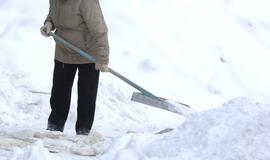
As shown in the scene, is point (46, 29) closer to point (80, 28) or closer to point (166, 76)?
point (80, 28)

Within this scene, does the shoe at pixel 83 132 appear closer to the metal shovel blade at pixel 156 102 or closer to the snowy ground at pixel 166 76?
the snowy ground at pixel 166 76

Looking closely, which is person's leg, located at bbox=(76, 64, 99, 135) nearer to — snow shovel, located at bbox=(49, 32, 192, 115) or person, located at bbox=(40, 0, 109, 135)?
person, located at bbox=(40, 0, 109, 135)

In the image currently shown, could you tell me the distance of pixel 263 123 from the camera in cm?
389

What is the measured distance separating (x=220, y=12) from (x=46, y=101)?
5.05 meters

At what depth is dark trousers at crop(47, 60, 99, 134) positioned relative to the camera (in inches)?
207

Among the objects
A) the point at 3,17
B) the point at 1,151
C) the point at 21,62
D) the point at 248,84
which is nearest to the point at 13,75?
the point at 21,62

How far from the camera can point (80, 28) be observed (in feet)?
16.8

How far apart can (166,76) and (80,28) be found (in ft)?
13.5

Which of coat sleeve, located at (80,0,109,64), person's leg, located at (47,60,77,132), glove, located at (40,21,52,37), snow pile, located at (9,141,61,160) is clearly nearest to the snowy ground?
snow pile, located at (9,141,61,160)

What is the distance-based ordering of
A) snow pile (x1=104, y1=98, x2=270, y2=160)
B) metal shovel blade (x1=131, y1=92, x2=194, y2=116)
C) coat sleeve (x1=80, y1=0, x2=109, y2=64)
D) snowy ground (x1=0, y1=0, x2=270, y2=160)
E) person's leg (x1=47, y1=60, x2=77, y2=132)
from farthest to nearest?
metal shovel blade (x1=131, y1=92, x2=194, y2=116), person's leg (x1=47, y1=60, x2=77, y2=132), coat sleeve (x1=80, y1=0, x2=109, y2=64), snowy ground (x1=0, y1=0, x2=270, y2=160), snow pile (x1=104, y1=98, x2=270, y2=160)

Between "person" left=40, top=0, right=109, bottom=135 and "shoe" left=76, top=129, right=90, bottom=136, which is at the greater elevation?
"person" left=40, top=0, right=109, bottom=135

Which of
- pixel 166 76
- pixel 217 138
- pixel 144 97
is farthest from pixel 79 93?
pixel 166 76

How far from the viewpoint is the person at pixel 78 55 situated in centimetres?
501

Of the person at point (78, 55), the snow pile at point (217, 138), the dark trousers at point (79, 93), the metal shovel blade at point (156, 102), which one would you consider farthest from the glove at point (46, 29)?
the snow pile at point (217, 138)
